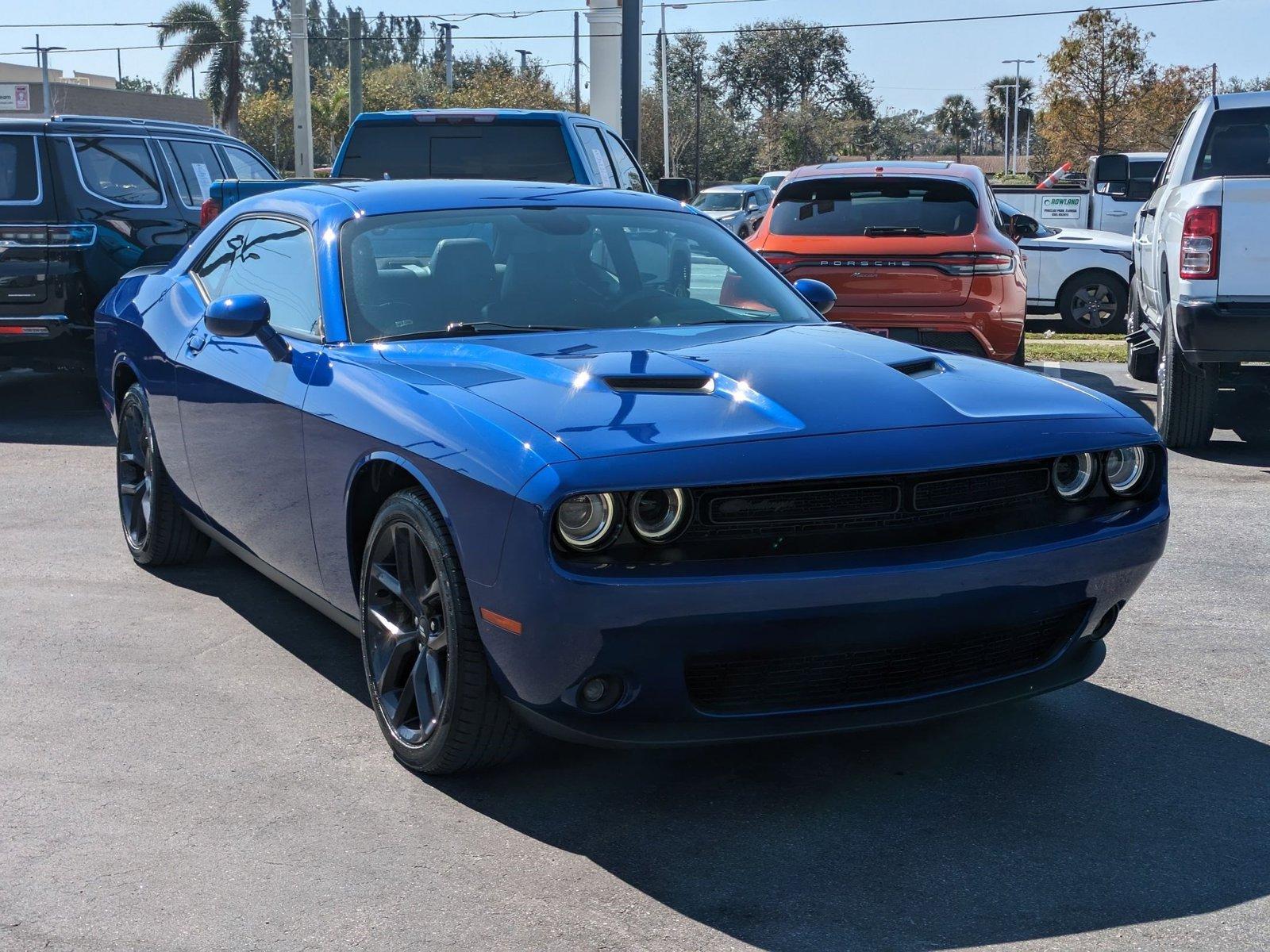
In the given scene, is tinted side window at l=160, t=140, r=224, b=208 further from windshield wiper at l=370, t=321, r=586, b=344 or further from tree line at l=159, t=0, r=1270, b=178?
tree line at l=159, t=0, r=1270, b=178

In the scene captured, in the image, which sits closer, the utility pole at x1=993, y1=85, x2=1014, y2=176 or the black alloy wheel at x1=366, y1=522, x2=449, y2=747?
the black alloy wheel at x1=366, y1=522, x2=449, y2=747

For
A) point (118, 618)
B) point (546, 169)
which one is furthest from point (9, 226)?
point (118, 618)

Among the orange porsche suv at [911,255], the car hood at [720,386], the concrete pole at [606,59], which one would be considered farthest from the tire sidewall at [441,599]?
the concrete pole at [606,59]

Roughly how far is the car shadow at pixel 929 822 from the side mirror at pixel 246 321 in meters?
1.10

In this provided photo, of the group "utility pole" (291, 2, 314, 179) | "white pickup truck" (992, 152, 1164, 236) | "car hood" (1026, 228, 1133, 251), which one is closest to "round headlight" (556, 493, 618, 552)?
"car hood" (1026, 228, 1133, 251)

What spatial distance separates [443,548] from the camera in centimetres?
352

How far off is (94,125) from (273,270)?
6.23 meters

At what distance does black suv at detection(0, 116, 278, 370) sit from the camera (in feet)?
31.9

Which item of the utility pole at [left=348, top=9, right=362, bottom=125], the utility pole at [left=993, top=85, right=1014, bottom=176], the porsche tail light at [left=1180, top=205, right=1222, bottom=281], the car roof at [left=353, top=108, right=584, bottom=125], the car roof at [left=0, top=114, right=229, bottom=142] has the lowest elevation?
the porsche tail light at [left=1180, top=205, right=1222, bottom=281]

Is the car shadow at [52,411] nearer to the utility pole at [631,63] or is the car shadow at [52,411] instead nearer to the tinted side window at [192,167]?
the tinted side window at [192,167]

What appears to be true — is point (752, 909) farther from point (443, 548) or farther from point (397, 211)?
point (397, 211)

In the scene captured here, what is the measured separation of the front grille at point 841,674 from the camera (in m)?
3.41

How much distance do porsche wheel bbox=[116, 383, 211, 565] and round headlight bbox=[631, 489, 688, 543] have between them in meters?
2.87

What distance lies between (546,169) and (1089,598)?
293 inches
